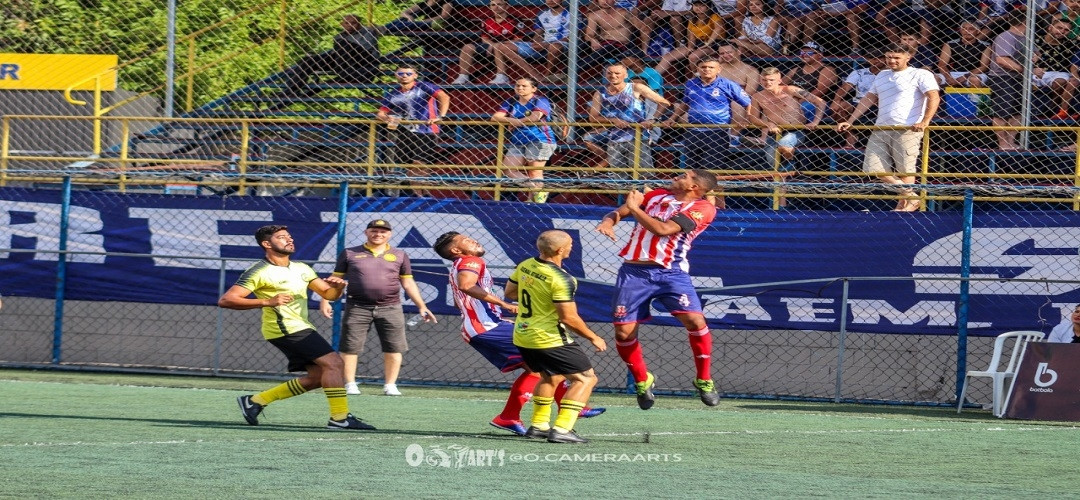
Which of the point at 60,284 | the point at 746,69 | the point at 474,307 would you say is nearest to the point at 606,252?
the point at 746,69

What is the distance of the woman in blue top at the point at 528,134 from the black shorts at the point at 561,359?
7051 mm

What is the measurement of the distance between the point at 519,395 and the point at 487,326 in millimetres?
1037

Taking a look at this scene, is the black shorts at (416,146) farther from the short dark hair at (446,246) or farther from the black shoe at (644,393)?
the black shoe at (644,393)

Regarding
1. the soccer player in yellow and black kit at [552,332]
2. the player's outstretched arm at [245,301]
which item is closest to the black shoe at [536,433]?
the soccer player in yellow and black kit at [552,332]

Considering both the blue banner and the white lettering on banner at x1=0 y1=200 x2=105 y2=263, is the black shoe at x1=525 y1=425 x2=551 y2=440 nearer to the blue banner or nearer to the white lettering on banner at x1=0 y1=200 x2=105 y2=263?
the blue banner

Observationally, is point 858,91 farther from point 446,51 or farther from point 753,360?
point 446,51

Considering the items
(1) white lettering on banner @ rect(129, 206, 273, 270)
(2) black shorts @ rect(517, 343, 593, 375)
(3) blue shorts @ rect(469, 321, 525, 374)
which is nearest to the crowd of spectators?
(1) white lettering on banner @ rect(129, 206, 273, 270)

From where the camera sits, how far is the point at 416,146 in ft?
59.9

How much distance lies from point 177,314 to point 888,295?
7.99 m

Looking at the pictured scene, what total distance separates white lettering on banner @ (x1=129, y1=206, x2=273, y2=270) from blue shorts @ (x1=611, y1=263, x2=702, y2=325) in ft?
21.4

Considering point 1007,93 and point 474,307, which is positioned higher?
point 1007,93

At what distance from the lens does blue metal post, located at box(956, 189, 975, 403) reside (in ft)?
45.9

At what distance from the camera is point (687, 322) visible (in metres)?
11.0

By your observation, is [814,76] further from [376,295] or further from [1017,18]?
[376,295]
